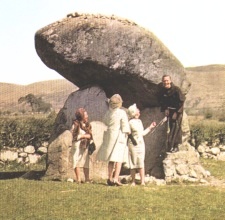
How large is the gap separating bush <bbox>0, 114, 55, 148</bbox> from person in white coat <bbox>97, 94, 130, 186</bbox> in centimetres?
879

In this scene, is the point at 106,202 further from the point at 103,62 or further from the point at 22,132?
the point at 22,132

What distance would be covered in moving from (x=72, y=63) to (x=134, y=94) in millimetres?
2356

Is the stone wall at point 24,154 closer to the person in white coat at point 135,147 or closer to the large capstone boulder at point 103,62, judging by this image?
the large capstone boulder at point 103,62

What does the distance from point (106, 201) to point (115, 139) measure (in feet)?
8.12

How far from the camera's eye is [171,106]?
48.3 feet

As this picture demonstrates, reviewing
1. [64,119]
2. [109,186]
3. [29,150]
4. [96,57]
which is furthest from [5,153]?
[109,186]

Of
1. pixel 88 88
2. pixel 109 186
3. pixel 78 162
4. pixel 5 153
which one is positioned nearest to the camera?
pixel 109 186

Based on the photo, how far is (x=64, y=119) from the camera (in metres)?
15.4

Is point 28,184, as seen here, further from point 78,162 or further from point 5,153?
point 5,153

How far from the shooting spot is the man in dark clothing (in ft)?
47.6

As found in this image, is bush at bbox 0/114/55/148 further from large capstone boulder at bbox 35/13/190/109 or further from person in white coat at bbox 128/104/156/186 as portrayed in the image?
person in white coat at bbox 128/104/156/186

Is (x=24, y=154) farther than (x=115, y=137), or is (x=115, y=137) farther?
(x=24, y=154)

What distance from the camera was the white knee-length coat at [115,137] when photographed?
12.8 metres

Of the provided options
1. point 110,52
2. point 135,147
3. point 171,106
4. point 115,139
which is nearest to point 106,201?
point 115,139
